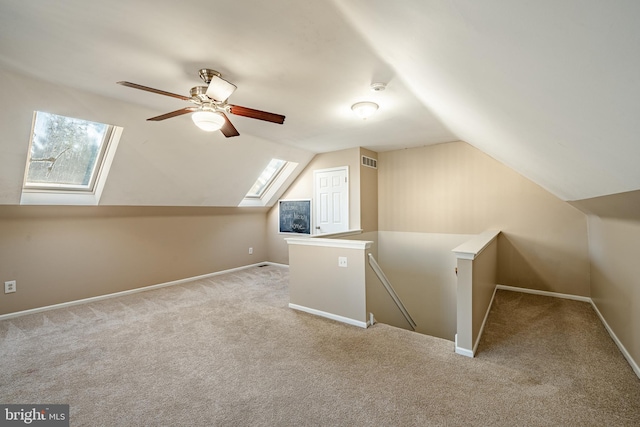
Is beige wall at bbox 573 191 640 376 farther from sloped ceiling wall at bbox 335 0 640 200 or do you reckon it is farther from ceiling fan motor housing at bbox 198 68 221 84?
ceiling fan motor housing at bbox 198 68 221 84

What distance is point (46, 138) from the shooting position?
10.1 ft

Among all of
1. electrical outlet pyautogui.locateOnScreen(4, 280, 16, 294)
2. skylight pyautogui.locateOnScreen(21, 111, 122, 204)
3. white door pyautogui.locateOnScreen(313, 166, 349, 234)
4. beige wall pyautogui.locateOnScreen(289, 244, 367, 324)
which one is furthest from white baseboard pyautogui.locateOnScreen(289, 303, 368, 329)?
electrical outlet pyautogui.locateOnScreen(4, 280, 16, 294)

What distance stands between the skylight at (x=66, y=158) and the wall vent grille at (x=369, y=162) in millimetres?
3679

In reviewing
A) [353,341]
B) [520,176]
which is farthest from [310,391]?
[520,176]

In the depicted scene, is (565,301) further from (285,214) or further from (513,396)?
(285,214)

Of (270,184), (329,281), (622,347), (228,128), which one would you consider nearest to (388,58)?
(228,128)

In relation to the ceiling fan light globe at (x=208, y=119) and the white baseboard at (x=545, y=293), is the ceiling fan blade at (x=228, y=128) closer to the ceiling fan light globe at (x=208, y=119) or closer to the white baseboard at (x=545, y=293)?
the ceiling fan light globe at (x=208, y=119)

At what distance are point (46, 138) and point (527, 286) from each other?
6.58 meters

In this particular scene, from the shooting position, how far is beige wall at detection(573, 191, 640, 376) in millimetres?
2051

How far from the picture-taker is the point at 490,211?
439cm

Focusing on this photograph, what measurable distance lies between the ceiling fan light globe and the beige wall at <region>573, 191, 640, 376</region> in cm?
277

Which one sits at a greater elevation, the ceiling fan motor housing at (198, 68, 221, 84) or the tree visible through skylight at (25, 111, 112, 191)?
the ceiling fan motor housing at (198, 68, 221, 84)

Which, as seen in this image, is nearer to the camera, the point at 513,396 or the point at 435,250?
the point at 513,396

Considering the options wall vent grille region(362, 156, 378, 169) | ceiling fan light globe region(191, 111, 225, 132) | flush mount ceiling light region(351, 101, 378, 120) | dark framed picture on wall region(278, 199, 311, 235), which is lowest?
dark framed picture on wall region(278, 199, 311, 235)
